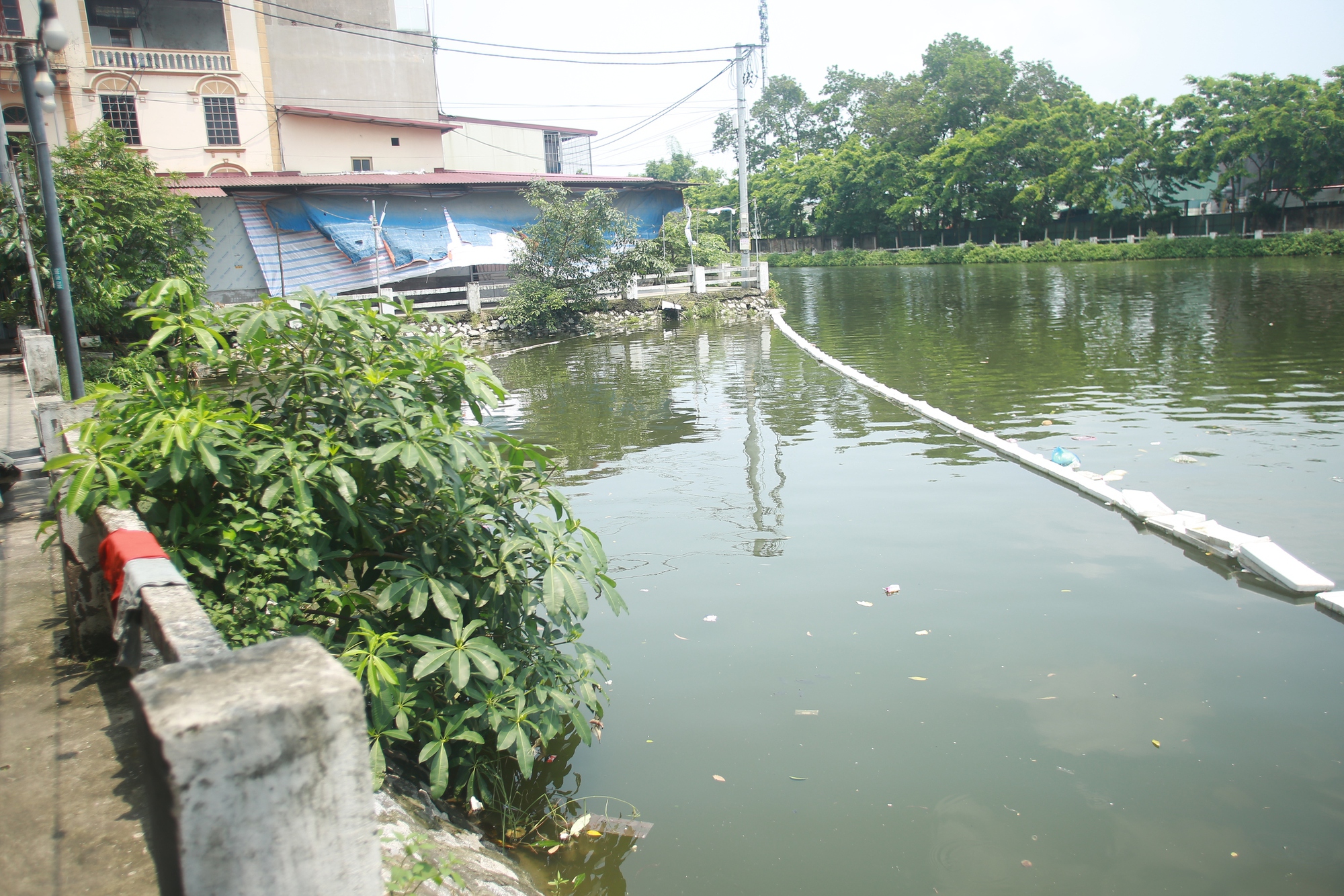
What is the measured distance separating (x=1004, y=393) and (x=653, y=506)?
24.5 feet

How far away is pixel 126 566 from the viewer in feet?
10.2

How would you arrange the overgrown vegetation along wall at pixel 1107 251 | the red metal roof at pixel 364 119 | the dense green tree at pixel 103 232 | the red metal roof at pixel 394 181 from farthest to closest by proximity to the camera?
1. the overgrown vegetation along wall at pixel 1107 251
2. the red metal roof at pixel 364 119
3. the red metal roof at pixel 394 181
4. the dense green tree at pixel 103 232

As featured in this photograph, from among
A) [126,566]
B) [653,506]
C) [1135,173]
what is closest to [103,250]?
[653,506]

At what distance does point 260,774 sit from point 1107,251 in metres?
56.7

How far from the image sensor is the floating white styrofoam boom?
20.6 ft

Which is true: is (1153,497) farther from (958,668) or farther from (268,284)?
(268,284)

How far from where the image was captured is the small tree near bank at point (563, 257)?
26219 millimetres

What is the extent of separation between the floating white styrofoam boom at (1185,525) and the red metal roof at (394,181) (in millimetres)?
20649

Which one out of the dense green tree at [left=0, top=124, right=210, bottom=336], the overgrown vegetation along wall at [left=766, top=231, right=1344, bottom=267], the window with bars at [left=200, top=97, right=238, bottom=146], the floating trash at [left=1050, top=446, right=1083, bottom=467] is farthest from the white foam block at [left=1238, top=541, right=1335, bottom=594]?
the overgrown vegetation along wall at [left=766, top=231, right=1344, bottom=267]

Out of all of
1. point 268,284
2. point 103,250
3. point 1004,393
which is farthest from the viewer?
point 268,284

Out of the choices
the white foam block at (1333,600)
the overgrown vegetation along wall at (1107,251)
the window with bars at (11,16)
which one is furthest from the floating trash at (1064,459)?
the overgrown vegetation along wall at (1107,251)

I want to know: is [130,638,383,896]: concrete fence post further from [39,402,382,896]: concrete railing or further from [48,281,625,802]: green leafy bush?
[48,281,625,802]: green leafy bush

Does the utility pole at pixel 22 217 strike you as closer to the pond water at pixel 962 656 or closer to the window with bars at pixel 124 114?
the pond water at pixel 962 656

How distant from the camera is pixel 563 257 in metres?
26.9
